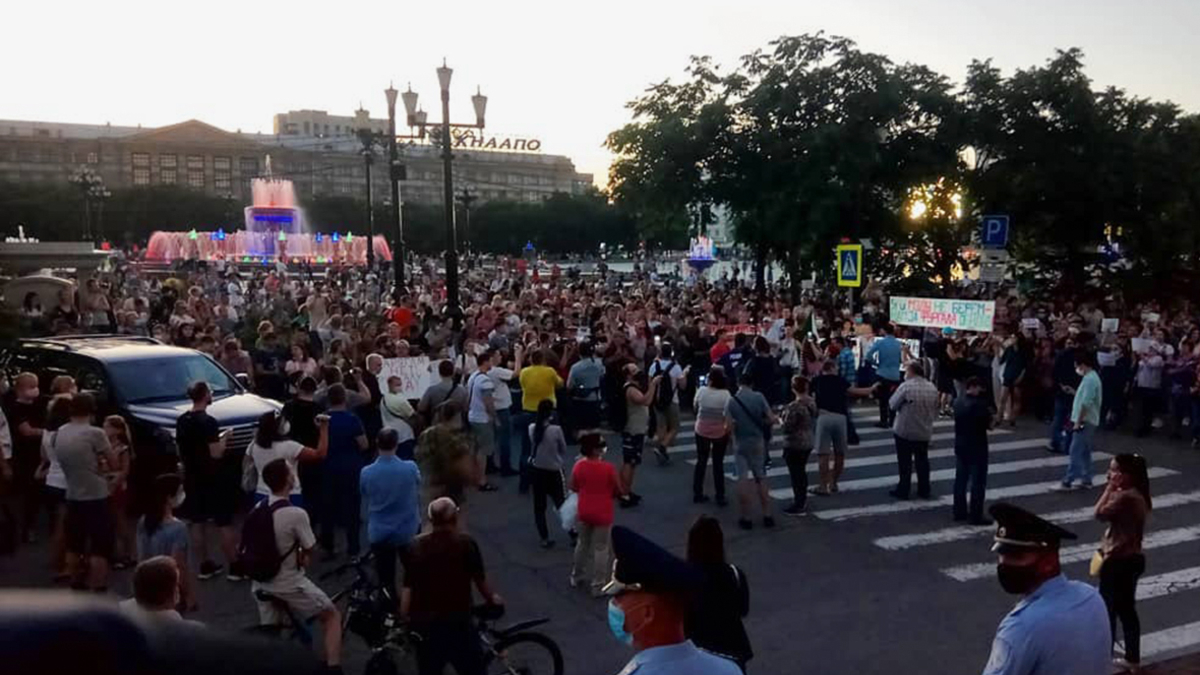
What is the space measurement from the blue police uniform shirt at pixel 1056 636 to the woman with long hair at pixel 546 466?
665cm

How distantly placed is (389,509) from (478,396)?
185 inches

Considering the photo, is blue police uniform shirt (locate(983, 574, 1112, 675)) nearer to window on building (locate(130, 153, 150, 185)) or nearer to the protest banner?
the protest banner

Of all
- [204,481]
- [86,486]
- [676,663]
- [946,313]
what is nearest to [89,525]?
[86,486]

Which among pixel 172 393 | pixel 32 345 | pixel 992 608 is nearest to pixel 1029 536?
pixel 992 608

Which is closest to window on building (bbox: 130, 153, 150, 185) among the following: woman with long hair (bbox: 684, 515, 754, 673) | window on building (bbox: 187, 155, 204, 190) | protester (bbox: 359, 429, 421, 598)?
window on building (bbox: 187, 155, 204, 190)

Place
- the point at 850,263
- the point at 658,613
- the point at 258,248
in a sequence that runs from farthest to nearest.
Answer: the point at 258,248 → the point at 850,263 → the point at 658,613

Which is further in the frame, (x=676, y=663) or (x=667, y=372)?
(x=667, y=372)

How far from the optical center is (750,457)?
445 inches

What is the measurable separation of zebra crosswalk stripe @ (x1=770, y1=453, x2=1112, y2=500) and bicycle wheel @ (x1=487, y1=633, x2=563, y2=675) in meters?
6.07

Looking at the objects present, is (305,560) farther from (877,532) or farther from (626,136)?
(626,136)

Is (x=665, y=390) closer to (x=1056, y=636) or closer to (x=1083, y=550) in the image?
(x=1083, y=550)

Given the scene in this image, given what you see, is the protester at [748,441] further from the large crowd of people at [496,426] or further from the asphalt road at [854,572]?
the asphalt road at [854,572]

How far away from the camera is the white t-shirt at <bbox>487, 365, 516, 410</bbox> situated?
1329 cm

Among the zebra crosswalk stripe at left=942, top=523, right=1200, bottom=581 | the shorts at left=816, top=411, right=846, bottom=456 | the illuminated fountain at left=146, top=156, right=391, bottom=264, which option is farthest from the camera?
the illuminated fountain at left=146, top=156, right=391, bottom=264
